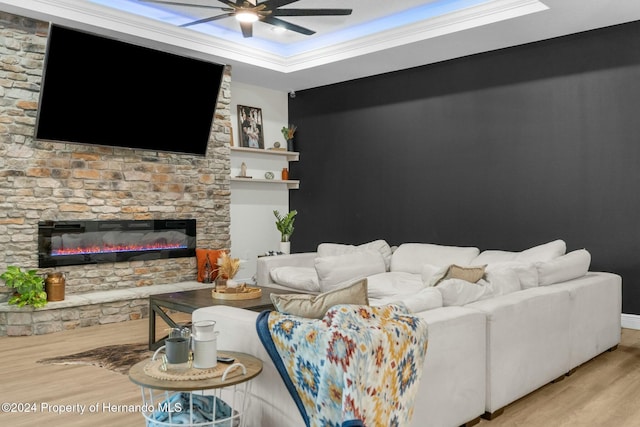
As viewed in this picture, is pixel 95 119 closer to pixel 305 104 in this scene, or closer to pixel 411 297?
pixel 305 104

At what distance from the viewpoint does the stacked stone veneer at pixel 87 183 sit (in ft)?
16.9

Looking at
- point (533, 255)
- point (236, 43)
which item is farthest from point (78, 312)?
point (533, 255)

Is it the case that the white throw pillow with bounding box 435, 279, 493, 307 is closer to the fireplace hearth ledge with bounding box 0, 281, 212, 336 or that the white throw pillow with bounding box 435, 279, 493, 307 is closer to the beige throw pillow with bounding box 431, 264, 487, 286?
the beige throw pillow with bounding box 431, 264, 487, 286

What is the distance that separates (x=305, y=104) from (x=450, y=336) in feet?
19.3

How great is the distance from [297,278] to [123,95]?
2586 mm

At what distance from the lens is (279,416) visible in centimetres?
229

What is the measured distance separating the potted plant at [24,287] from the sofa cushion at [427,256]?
3335 mm

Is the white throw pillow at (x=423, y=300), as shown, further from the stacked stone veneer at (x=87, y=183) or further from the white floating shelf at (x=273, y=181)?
the white floating shelf at (x=273, y=181)

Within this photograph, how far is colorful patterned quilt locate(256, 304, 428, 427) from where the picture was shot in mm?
1898

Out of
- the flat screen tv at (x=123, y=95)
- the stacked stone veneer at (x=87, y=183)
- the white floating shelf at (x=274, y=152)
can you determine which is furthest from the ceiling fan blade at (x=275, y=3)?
the white floating shelf at (x=274, y=152)

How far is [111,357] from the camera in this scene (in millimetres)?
4203

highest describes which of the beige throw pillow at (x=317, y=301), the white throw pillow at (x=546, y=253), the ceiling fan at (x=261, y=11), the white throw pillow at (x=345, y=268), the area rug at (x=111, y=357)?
the ceiling fan at (x=261, y=11)

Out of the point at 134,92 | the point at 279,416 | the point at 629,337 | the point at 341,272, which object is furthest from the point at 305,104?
the point at 279,416

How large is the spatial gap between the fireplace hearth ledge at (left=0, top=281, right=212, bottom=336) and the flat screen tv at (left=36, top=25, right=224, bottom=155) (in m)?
1.53
